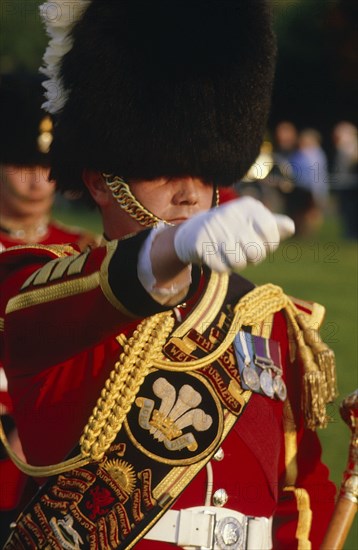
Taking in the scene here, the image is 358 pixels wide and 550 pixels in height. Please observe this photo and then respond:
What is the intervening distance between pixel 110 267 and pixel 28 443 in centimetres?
83

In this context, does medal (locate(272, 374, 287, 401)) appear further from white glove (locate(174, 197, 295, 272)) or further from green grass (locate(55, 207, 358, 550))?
green grass (locate(55, 207, 358, 550))

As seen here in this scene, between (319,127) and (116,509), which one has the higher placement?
(116,509)

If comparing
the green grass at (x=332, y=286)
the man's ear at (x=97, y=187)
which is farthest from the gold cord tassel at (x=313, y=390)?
the green grass at (x=332, y=286)

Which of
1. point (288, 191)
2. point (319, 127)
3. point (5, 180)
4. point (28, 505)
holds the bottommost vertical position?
point (319, 127)

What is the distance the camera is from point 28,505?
2.96 meters

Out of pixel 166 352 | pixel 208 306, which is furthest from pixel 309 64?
pixel 166 352

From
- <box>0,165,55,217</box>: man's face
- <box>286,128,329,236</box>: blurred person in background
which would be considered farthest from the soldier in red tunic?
<box>286,128,329,236</box>: blurred person in background

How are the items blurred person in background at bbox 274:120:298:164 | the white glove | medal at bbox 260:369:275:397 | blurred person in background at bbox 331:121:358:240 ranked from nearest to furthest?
→ the white glove < medal at bbox 260:369:275:397 < blurred person in background at bbox 331:121:358:240 < blurred person in background at bbox 274:120:298:164

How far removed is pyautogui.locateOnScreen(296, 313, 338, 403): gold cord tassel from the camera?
3.12 m

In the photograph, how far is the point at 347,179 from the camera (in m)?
20.0

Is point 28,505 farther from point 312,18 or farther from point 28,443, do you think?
point 312,18

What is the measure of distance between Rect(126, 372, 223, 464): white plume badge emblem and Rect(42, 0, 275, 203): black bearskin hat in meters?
0.55

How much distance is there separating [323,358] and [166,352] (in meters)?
0.45

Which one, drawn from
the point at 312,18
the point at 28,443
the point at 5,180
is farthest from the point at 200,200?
the point at 312,18
